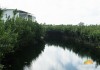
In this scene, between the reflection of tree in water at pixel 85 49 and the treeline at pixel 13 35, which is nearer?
the treeline at pixel 13 35

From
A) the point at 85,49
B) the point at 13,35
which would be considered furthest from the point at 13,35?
the point at 85,49

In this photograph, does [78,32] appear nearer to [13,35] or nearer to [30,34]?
[30,34]

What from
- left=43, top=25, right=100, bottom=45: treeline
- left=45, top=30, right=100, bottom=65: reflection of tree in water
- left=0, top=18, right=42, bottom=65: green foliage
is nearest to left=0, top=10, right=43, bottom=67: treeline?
left=0, top=18, right=42, bottom=65: green foliage

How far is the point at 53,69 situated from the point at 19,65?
349cm

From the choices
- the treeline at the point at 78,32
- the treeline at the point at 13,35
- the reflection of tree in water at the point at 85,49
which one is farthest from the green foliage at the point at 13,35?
the treeline at the point at 78,32

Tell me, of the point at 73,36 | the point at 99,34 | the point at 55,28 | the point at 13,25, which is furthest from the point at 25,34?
the point at 55,28

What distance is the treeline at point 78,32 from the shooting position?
1767 inches

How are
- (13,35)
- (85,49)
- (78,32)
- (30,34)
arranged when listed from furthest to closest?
(78,32)
(30,34)
(85,49)
(13,35)

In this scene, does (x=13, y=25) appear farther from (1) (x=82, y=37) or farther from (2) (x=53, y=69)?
(1) (x=82, y=37)

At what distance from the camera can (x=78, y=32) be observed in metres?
58.2

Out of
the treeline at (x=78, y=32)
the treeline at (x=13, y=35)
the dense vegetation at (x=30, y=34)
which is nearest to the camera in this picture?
the treeline at (x=13, y=35)

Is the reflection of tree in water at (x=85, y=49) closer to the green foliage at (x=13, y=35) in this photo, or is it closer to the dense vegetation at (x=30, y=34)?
the dense vegetation at (x=30, y=34)

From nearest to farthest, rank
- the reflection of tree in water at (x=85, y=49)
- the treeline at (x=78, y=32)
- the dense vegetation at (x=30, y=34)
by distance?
1. the dense vegetation at (x=30, y=34)
2. the reflection of tree in water at (x=85, y=49)
3. the treeline at (x=78, y=32)

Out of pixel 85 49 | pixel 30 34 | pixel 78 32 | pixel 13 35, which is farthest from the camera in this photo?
pixel 78 32
